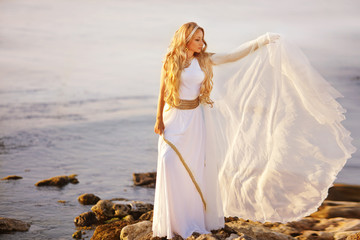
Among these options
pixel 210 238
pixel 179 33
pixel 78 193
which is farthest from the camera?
pixel 78 193

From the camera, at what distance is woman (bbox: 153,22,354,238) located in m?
4.42

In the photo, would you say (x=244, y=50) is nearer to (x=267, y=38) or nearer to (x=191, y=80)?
(x=267, y=38)

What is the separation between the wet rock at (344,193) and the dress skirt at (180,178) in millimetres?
3693

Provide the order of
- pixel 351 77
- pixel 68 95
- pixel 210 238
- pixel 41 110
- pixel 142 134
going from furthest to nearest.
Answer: pixel 68 95 → pixel 41 110 → pixel 351 77 → pixel 142 134 → pixel 210 238

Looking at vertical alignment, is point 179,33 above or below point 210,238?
above

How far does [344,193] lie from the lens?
7.76m

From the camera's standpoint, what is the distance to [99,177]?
9.38 metres

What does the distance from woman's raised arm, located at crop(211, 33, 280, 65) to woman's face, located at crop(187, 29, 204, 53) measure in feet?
1.05

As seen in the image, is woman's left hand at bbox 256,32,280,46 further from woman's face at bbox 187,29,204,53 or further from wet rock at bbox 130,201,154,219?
wet rock at bbox 130,201,154,219

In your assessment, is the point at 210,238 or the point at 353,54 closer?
the point at 210,238

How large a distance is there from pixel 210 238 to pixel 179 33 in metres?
1.89

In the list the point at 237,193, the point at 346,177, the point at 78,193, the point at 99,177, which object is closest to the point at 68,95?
the point at 99,177

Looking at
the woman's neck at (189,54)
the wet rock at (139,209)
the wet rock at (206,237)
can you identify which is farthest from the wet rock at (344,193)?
the woman's neck at (189,54)

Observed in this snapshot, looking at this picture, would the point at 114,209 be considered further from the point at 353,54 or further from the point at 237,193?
the point at 353,54
